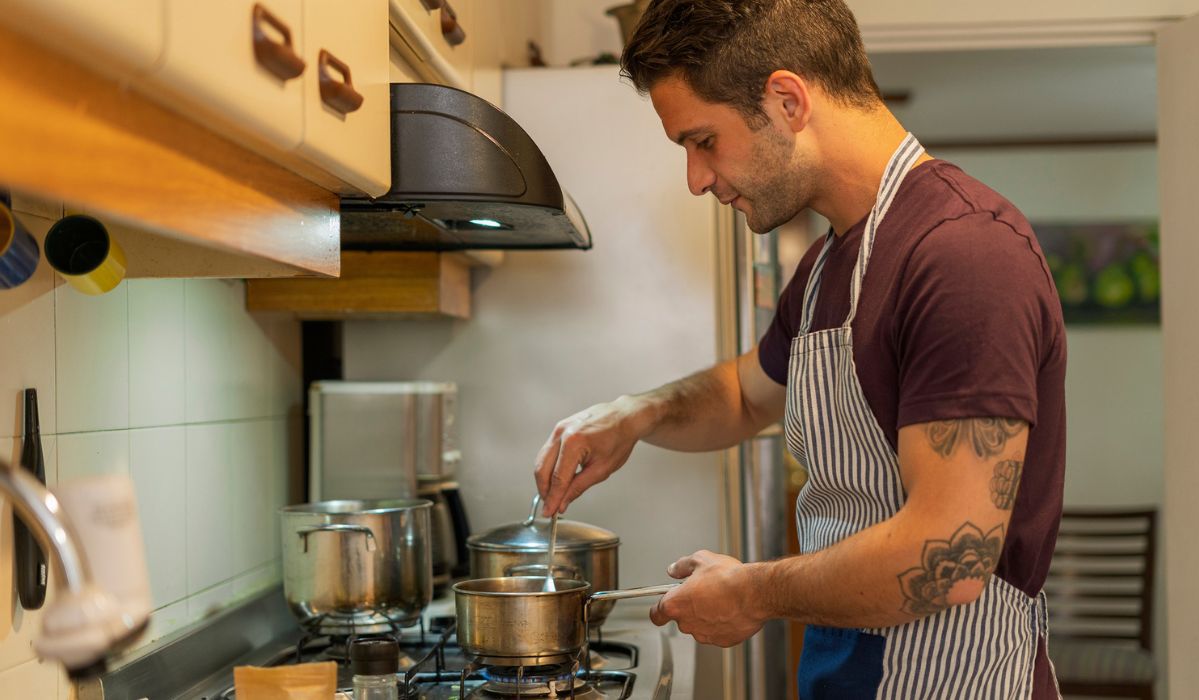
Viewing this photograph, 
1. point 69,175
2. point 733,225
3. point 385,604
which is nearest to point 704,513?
point 733,225

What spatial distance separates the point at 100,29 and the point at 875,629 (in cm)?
97

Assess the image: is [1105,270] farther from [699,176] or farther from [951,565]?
[951,565]

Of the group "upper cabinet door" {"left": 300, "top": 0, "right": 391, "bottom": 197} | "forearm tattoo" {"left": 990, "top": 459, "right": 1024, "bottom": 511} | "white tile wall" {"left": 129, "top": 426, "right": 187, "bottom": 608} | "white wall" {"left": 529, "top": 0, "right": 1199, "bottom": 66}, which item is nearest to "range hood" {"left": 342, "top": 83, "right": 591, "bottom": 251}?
"upper cabinet door" {"left": 300, "top": 0, "right": 391, "bottom": 197}

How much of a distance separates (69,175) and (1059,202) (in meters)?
4.42

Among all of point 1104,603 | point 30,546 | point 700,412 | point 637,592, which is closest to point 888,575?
point 637,592

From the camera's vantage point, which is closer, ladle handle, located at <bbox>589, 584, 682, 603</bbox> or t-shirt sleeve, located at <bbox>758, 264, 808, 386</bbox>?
ladle handle, located at <bbox>589, 584, 682, 603</bbox>

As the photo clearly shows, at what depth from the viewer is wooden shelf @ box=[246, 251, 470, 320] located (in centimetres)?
192

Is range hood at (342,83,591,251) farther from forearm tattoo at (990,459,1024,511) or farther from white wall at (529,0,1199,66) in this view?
white wall at (529,0,1199,66)

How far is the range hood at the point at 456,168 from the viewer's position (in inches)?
49.4

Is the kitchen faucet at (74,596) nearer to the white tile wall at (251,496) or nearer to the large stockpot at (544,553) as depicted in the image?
the large stockpot at (544,553)

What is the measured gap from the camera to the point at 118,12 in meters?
0.64

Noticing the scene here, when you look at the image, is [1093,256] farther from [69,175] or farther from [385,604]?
[69,175]

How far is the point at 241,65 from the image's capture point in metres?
0.80

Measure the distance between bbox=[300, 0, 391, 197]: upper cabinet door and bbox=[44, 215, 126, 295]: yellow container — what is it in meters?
0.24
